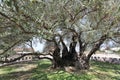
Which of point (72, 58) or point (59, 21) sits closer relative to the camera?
point (59, 21)

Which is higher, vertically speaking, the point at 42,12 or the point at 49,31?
the point at 42,12

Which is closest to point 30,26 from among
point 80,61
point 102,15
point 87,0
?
point 87,0

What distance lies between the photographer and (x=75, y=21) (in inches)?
560

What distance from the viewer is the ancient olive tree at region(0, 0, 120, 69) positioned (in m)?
11.3

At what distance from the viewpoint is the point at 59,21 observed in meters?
12.7

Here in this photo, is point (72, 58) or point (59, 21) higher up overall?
Result: point (59, 21)

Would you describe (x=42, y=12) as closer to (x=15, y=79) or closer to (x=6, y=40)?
(x=6, y=40)

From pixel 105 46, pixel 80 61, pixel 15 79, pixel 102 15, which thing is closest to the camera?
pixel 102 15

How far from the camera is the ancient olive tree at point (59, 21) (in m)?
11.3

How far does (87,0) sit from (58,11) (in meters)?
1.56

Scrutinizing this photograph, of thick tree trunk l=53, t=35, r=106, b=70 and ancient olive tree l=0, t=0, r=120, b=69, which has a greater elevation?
ancient olive tree l=0, t=0, r=120, b=69

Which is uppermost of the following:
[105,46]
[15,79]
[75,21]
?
[75,21]

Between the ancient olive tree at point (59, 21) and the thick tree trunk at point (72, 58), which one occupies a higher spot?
the ancient olive tree at point (59, 21)

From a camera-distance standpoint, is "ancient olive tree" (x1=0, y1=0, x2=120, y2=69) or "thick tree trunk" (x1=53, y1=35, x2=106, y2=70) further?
"thick tree trunk" (x1=53, y1=35, x2=106, y2=70)
